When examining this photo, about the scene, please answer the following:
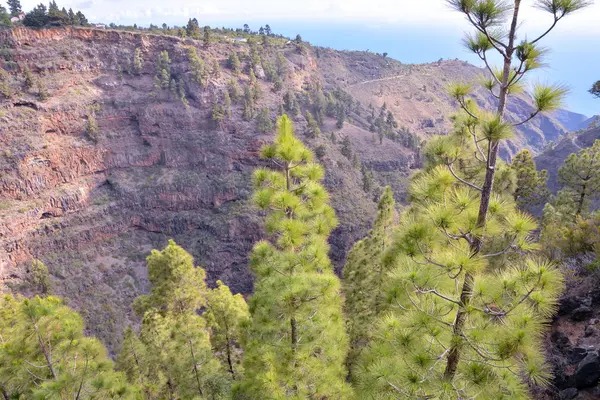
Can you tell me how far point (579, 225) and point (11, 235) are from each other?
48.2 metres

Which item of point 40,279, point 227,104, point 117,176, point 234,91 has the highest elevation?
point 234,91

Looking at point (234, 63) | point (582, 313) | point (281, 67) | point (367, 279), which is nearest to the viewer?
point (582, 313)

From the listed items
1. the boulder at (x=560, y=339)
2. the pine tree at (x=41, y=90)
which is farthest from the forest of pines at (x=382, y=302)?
the pine tree at (x=41, y=90)

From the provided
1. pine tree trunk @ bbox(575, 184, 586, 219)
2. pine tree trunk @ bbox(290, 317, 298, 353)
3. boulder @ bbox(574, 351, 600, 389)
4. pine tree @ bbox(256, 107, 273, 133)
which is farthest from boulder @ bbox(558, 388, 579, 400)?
pine tree @ bbox(256, 107, 273, 133)

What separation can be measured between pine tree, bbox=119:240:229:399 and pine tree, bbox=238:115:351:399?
7446 mm

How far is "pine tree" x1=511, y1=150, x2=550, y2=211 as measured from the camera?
68.2ft

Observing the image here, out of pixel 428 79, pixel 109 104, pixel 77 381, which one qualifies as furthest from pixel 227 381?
pixel 428 79

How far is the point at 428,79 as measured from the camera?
11425 centimetres

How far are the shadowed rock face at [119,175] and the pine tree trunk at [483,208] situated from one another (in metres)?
35.7

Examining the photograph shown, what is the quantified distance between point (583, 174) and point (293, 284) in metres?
19.2

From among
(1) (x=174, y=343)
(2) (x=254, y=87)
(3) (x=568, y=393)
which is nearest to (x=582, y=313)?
(3) (x=568, y=393)

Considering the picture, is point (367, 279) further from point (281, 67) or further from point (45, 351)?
point (281, 67)

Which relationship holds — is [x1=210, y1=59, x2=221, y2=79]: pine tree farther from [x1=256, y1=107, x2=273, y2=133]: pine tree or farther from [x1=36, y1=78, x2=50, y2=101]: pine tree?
[x1=36, y1=78, x2=50, y2=101]: pine tree

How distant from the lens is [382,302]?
8.84m
